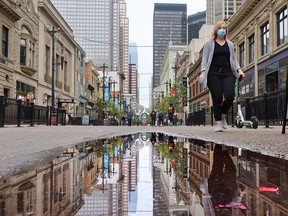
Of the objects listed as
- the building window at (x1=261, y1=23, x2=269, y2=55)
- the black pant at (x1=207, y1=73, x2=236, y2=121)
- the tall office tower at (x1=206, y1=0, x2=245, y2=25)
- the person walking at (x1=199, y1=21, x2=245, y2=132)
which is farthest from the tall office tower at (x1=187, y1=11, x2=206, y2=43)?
the black pant at (x1=207, y1=73, x2=236, y2=121)

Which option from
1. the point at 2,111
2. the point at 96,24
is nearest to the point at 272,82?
the point at 2,111

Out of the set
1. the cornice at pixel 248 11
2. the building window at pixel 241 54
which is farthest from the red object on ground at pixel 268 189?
the building window at pixel 241 54

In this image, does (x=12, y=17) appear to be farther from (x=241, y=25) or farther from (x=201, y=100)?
(x=201, y=100)

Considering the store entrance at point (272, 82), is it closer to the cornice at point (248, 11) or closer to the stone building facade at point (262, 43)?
the stone building facade at point (262, 43)

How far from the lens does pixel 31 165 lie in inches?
119

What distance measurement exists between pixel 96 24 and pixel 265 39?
84810 millimetres

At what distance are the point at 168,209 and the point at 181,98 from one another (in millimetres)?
65572

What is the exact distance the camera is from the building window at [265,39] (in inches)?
1110

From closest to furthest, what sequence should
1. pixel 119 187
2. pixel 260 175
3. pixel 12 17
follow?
pixel 119 187
pixel 260 175
pixel 12 17

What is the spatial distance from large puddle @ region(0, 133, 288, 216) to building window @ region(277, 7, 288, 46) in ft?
77.1

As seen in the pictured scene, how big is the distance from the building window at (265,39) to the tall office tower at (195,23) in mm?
137583

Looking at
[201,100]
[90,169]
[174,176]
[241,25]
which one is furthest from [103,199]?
[201,100]

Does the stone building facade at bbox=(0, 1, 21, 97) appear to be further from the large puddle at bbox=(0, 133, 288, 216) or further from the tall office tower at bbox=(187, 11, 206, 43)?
the tall office tower at bbox=(187, 11, 206, 43)

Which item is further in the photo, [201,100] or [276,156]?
[201,100]
